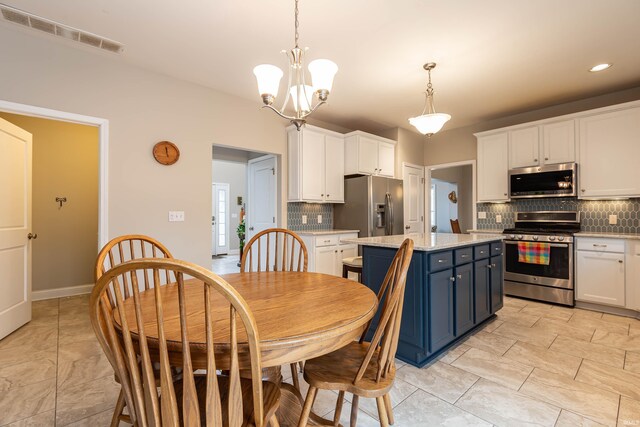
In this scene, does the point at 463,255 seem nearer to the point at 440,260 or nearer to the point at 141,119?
the point at 440,260

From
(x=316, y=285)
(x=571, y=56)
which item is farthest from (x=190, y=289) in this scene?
(x=571, y=56)

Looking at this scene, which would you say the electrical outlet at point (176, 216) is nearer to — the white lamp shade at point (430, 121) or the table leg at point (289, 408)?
the table leg at point (289, 408)

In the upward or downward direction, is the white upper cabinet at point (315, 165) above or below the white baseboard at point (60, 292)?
above

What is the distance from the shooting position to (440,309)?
2281 mm

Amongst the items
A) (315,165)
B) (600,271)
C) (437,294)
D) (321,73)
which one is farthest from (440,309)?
(315,165)

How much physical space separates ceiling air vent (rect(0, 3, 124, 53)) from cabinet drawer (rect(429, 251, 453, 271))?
319 centimetres

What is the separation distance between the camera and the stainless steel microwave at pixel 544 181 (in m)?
3.71

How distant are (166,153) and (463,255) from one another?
10.1 feet

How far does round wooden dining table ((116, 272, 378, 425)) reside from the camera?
0.90 m

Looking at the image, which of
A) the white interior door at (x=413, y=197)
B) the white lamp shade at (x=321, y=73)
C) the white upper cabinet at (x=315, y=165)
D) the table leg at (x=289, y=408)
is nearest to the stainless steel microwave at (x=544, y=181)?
the white interior door at (x=413, y=197)

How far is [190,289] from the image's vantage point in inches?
58.6

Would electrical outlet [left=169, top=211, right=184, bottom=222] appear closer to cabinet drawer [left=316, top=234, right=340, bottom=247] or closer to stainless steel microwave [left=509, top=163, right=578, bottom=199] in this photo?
cabinet drawer [left=316, top=234, right=340, bottom=247]

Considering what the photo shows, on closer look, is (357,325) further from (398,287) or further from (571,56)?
(571,56)

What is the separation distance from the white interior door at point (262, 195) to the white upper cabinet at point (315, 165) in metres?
0.32
